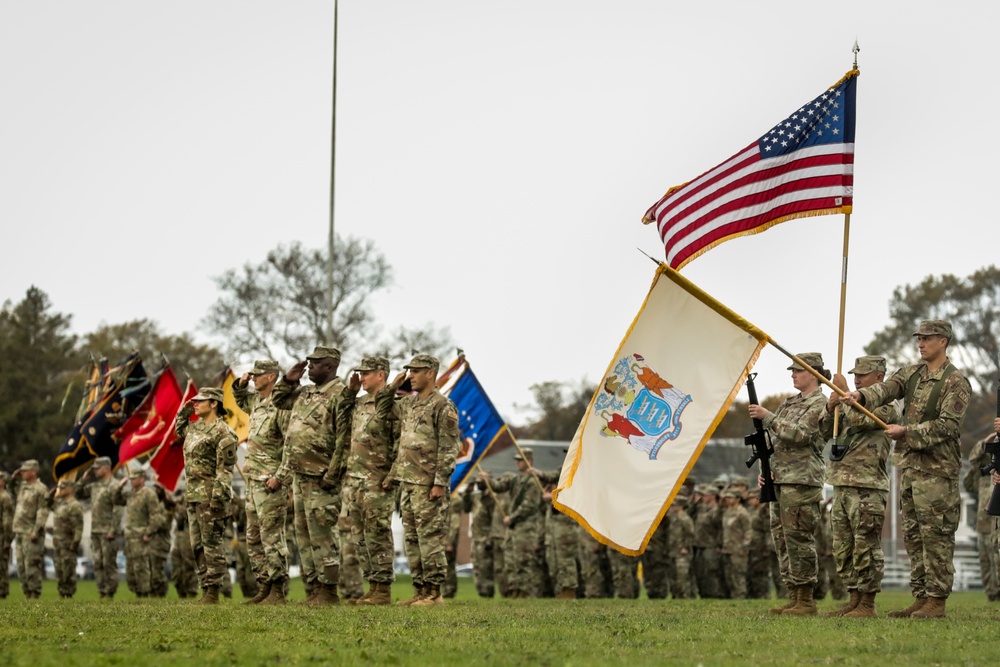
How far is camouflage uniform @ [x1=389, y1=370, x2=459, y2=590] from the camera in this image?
12.9 meters

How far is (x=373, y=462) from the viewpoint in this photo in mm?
13547

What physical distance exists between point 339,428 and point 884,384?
5506 mm

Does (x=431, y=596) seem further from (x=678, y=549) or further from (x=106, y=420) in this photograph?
(x=106, y=420)

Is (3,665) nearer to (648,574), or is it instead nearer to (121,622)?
(121,622)

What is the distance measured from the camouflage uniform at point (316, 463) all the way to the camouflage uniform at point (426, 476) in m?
0.79

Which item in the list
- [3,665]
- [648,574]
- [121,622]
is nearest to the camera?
[3,665]

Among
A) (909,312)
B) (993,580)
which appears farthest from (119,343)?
(993,580)

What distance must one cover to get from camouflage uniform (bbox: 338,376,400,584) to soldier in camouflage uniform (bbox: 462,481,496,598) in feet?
32.8

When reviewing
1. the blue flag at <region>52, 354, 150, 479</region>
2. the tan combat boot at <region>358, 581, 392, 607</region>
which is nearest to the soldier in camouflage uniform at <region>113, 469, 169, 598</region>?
the blue flag at <region>52, 354, 150, 479</region>

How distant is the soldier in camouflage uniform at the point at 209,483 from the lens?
44.4 feet

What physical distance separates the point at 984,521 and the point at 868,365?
25.1 feet

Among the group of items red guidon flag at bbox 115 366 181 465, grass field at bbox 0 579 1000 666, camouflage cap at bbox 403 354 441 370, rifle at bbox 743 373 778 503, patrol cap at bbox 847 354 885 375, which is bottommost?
grass field at bbox 0 579 1000 666

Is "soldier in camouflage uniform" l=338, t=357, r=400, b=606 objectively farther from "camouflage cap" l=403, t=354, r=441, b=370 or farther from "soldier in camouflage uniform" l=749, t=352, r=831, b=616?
"soldier in camouflage uniform" l=749, t=352, r=831, b=616

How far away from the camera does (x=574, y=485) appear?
10.3 metres
